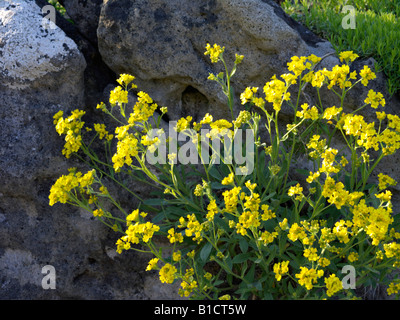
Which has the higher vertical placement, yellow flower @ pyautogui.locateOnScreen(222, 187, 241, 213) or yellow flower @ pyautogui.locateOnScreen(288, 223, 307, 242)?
yellow flower @ pyautogui.locateOnScreen(222, 187, 241, 213)

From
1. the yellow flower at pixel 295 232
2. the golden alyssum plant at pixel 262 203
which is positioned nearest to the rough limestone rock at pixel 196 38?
the golden alyssum plant at pixel 262 203

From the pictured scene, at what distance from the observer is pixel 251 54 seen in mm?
3004

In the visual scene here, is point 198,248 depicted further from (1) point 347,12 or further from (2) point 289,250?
(1) point 347,12

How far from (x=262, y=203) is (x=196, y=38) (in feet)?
3.72

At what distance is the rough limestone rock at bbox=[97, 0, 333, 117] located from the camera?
2.96 metres

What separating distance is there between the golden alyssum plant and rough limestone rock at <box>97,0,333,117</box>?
251 mm

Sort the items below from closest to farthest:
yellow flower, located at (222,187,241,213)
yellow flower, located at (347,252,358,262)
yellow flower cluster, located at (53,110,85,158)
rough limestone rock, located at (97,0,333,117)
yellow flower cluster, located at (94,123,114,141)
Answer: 1. yellow flower, located at (222,187,241,213)
2. yellow flower, located at (347,252,358,262)
3. yellow flower cluster, located at (53,110,85,158)
4. yellow flower cluster, located at (94,123,114,141)
5. rough limestone rock, located at (97,0,333,117)

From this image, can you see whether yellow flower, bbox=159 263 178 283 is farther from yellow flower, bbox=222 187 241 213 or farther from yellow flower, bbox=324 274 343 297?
yellow flower, bbox=324 274 343 297

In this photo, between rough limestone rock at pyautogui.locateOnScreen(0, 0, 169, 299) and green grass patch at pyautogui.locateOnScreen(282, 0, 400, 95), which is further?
green grass patch at pyautogui.locateOnScreen(282, 0, 400, 95)

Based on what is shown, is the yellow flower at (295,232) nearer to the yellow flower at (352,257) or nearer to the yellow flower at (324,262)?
the yellow flower at (324,262)

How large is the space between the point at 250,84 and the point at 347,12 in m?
1.11

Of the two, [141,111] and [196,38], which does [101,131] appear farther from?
[196,38]

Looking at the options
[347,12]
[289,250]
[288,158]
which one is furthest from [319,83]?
[347,12]

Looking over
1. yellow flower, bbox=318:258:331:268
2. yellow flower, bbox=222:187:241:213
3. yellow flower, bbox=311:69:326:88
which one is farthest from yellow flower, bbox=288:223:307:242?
yellow flower, bbox=311:69:326:88
